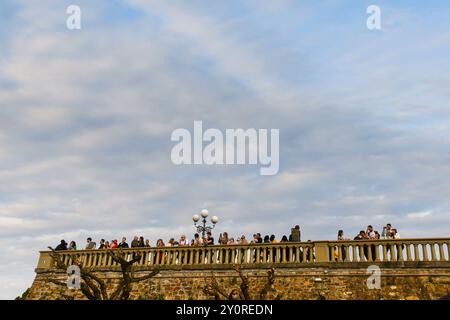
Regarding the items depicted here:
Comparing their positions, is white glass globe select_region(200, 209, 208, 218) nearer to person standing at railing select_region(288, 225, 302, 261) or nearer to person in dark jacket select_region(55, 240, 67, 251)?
person standing at railing select_region(288, 225, 302, 261)

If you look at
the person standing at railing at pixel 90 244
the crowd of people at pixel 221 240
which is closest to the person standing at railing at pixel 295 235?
the crowd of people at pixel 221 240

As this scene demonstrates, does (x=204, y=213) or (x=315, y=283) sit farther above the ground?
(x=204, y=213)

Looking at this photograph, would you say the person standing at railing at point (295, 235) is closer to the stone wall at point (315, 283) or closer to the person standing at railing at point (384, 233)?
the stone wall at point (315, 283)

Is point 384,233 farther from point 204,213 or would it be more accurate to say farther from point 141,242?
point 141,242

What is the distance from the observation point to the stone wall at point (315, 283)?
16047 mm

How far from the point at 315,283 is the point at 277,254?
1905 mm

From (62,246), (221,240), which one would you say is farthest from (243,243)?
(62,246)

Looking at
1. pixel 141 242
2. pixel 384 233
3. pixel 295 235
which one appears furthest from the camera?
pixel 141 242

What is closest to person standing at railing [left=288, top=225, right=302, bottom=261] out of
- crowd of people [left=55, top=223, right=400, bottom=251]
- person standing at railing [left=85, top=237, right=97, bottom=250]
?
crowd of people [left=55, top=223, right=400, bottom=251]

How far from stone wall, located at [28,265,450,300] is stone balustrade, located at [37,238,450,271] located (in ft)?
0.99

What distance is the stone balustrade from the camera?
16.5 meters

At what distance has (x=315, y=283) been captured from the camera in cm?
1728
